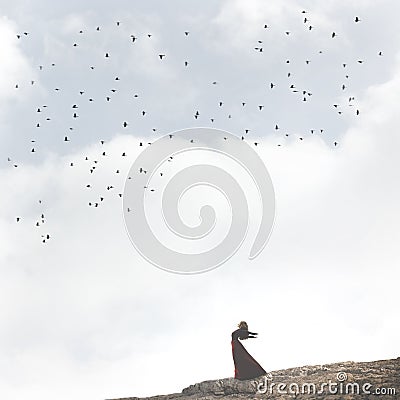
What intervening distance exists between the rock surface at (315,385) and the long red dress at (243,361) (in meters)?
0.31

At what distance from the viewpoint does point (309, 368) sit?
96.9 feet

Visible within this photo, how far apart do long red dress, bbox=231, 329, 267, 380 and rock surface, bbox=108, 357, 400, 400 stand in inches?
12.1

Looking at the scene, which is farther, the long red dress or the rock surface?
the long red dress

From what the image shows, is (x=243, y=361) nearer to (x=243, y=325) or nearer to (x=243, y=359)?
(x=243, y=359)

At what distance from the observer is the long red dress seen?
27.5m

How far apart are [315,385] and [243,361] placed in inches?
126

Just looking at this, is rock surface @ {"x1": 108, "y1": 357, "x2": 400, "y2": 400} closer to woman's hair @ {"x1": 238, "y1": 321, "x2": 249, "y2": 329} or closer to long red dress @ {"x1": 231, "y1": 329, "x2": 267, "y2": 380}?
long red dress @ {"x1": 231, "y1": 329, "x2": 267, "y2": 380}

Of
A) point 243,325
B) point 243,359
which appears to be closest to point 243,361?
point 243,359

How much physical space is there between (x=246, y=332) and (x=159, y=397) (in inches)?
230

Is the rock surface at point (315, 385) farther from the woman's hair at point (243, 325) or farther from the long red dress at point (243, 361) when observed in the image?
the woman's hair at point (243, 325)

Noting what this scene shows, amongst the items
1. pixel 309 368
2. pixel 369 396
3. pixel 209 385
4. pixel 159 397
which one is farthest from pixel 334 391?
pixel 159 397

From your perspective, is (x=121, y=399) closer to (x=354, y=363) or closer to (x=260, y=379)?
(x=260, y=379)

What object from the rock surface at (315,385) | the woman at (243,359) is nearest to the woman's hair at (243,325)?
the woman at (243,359)

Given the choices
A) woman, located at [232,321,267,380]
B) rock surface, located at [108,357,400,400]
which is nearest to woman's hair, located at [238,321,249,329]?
woman, located at [232,321,267,380]
